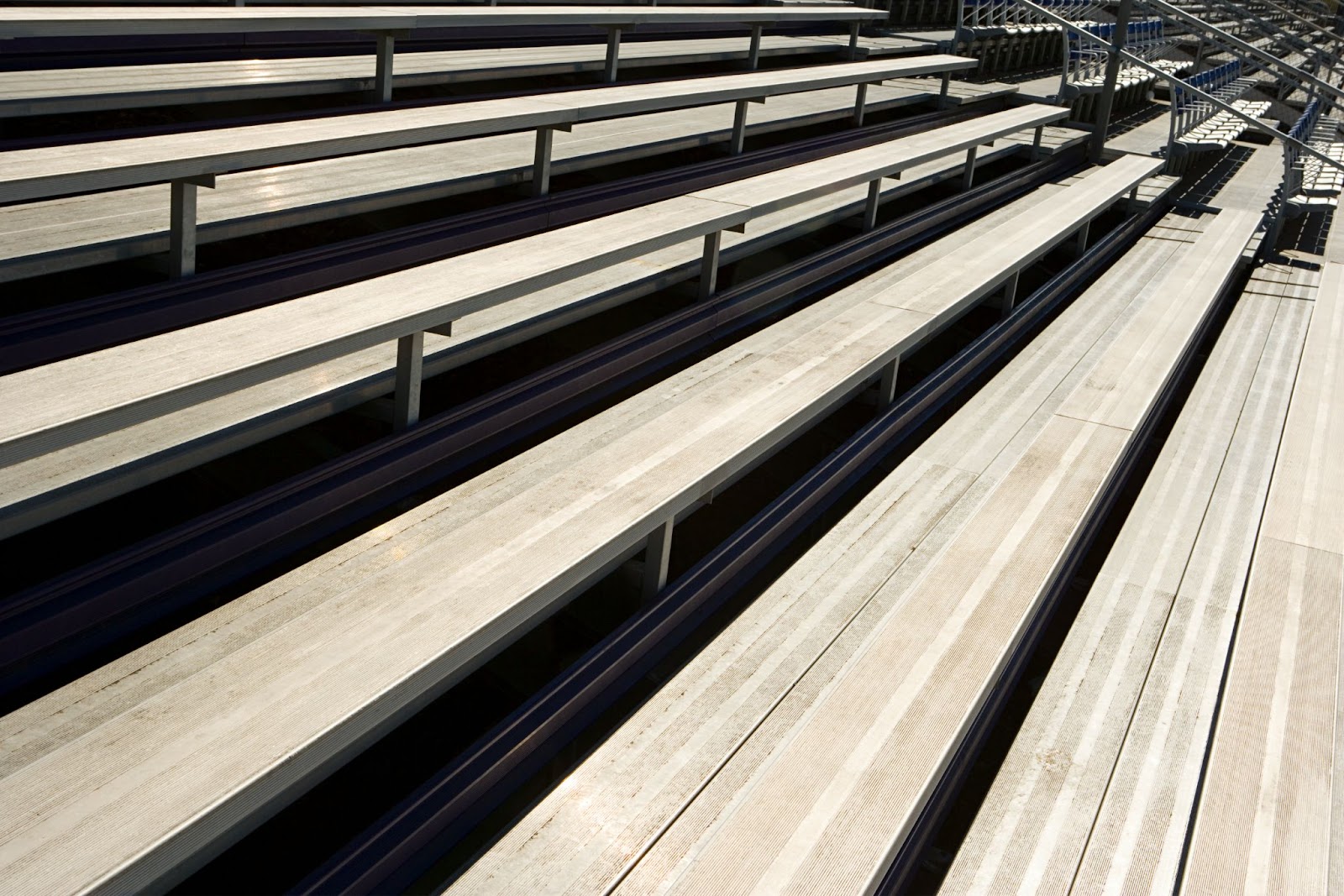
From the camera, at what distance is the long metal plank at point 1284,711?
1.64 m

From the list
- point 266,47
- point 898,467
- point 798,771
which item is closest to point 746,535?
point 898,467

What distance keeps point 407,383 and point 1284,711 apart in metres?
1.62

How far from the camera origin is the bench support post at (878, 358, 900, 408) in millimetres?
2980

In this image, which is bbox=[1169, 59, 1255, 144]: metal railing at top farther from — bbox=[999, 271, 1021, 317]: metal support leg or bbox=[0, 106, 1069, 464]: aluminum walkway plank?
bbox=[0, 106, 1069, 464]: aluminum walkway plank

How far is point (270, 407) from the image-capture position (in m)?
2.03

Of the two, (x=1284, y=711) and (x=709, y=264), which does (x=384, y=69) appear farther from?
(x=1284, y=711)

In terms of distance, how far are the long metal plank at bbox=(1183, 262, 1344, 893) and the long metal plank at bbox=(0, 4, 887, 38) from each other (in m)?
2.36

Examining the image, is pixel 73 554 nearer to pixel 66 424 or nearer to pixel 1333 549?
pixel 66 424

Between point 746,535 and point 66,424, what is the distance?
1.26m

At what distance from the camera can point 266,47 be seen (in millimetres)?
3398

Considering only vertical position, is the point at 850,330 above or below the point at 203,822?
above

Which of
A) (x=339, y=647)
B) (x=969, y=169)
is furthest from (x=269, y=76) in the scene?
(x=969, y=169)

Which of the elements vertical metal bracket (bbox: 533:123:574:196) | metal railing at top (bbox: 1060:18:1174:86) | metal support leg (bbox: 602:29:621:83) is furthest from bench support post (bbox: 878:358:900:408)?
metal railing at top (bbox: 1060:18:1174:86)

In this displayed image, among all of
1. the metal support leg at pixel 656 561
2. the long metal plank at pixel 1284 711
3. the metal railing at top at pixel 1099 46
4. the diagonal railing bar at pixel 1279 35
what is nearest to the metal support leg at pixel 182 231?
the metal support leg at pixel 656 561
